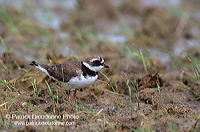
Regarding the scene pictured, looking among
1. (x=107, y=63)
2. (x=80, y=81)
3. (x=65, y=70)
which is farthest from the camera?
(x=107, y=63)

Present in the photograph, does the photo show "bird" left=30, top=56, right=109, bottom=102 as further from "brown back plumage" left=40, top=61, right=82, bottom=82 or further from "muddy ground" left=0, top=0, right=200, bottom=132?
"muddy ground" left=0, top=0, right=200, bottom=132

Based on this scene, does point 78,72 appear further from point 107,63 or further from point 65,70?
point 107,63

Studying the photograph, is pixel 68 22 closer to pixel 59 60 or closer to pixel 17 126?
pixel 59 60

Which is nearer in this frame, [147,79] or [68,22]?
[147,79]

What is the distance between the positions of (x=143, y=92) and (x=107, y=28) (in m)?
5.39

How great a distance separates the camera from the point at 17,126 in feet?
17.7

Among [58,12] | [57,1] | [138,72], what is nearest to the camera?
[138,72]

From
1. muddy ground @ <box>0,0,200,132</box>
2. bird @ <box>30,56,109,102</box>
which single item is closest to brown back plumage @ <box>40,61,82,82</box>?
bird @ <box>30,56,109,102</box>

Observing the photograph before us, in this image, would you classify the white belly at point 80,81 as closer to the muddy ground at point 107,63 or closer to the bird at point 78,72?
the bird at point 78,72

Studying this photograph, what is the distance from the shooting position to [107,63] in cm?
874

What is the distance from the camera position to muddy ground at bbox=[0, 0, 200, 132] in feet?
18.2

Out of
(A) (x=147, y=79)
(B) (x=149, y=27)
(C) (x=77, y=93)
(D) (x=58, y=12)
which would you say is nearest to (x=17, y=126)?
(C) (x=77, y=93)

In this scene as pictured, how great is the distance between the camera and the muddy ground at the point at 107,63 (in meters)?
5.54

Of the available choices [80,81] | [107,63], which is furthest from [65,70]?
[107,63]
